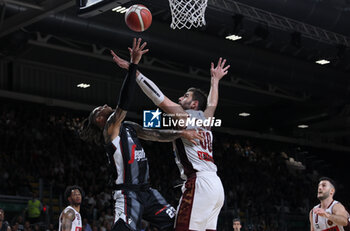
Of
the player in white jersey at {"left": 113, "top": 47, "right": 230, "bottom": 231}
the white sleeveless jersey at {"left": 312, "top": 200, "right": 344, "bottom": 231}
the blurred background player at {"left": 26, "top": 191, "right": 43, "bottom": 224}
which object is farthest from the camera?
the blurred background player at {"left": 26, "top": 191, "right": 43, "bottom": 224}

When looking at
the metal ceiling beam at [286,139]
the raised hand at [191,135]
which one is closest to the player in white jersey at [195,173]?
the raised hand at [191,135]

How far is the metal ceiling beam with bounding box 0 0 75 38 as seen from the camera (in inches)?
562

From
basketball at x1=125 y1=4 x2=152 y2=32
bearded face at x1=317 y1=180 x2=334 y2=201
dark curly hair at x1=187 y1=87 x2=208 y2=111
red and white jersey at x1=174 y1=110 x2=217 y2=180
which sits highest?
basketball at x1=125 y1=4 x2=152 y2=32

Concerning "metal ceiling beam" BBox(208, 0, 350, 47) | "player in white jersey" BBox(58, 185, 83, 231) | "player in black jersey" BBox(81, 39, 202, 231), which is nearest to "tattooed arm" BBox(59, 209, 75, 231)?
"player in white jersey" BBox(58, 185, 83, 231)

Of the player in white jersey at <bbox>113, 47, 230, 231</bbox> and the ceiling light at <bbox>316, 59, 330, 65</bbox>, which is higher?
the ceiling light at <bbox>316, 59, 330, 65</bbox>

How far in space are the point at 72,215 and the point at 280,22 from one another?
394 inches

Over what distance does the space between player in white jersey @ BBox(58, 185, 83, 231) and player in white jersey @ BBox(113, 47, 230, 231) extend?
3068 mm

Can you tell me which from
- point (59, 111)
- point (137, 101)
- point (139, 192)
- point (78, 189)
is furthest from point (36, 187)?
point (139, 192)

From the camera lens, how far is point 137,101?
2569 cm

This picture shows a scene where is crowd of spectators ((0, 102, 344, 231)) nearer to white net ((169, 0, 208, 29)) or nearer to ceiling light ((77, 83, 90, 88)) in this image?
ceiling light ((77, 83, 90, 88))

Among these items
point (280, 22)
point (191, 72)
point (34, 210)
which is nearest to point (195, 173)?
point (34, 210)

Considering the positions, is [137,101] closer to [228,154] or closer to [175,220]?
[228,154]

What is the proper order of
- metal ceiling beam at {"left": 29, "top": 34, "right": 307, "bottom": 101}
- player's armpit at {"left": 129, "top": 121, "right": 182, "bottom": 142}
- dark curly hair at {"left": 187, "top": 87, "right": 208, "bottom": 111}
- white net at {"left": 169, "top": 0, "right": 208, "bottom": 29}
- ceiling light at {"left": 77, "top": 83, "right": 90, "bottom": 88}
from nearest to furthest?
player's armpit at {"left": 129, "top": 121, "right": 182, "bottom": 142}
dark curly hair at {"left": 187, "top": 87, "right": 208, "bottom": 111}
white net at {"left": 169, "top": 0, "right": 208, "bottom": 29}
metal ceiling beam at {"left": 29, "top": 34, "right": 307, "bottom": 101}
ceiling light at {"left": 77, "top": 83, "right": 90, "bottom": 88}

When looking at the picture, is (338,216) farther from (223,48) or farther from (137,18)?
(223,48)
